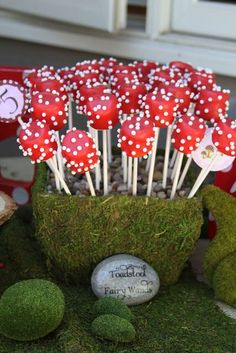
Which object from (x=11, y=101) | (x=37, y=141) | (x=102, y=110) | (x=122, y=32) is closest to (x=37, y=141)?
(x=37, y=141)

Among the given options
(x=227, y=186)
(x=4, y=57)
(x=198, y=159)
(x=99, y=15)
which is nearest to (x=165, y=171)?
(x=198, y=159)

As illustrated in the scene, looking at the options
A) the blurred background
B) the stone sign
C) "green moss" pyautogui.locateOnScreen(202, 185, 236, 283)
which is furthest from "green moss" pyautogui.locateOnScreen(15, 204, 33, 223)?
"green moss" pyautogui.locateOnScreen(202, 185, 236, 283)

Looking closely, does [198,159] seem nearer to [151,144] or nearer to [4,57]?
[151,144]

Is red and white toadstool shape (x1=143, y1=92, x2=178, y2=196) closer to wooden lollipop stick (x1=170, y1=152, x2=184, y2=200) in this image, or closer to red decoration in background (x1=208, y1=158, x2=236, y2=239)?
wooden lollipop stick (x1=170, y1=152, x2=184, y2=200)

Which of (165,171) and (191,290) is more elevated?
(165,171)

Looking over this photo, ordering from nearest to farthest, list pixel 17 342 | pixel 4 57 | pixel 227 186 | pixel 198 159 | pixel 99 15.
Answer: pixel 17 342, pixel 198 159, pixel 227 186, pixel 99 15, pixel 4 57

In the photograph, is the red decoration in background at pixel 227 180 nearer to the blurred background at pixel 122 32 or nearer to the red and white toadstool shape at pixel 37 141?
the blurred background at pixel 122 32

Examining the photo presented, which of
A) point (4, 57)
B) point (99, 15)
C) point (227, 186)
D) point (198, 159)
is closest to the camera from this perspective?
point (198, 159)

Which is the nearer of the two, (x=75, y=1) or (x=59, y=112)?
(x=59, y=112)
